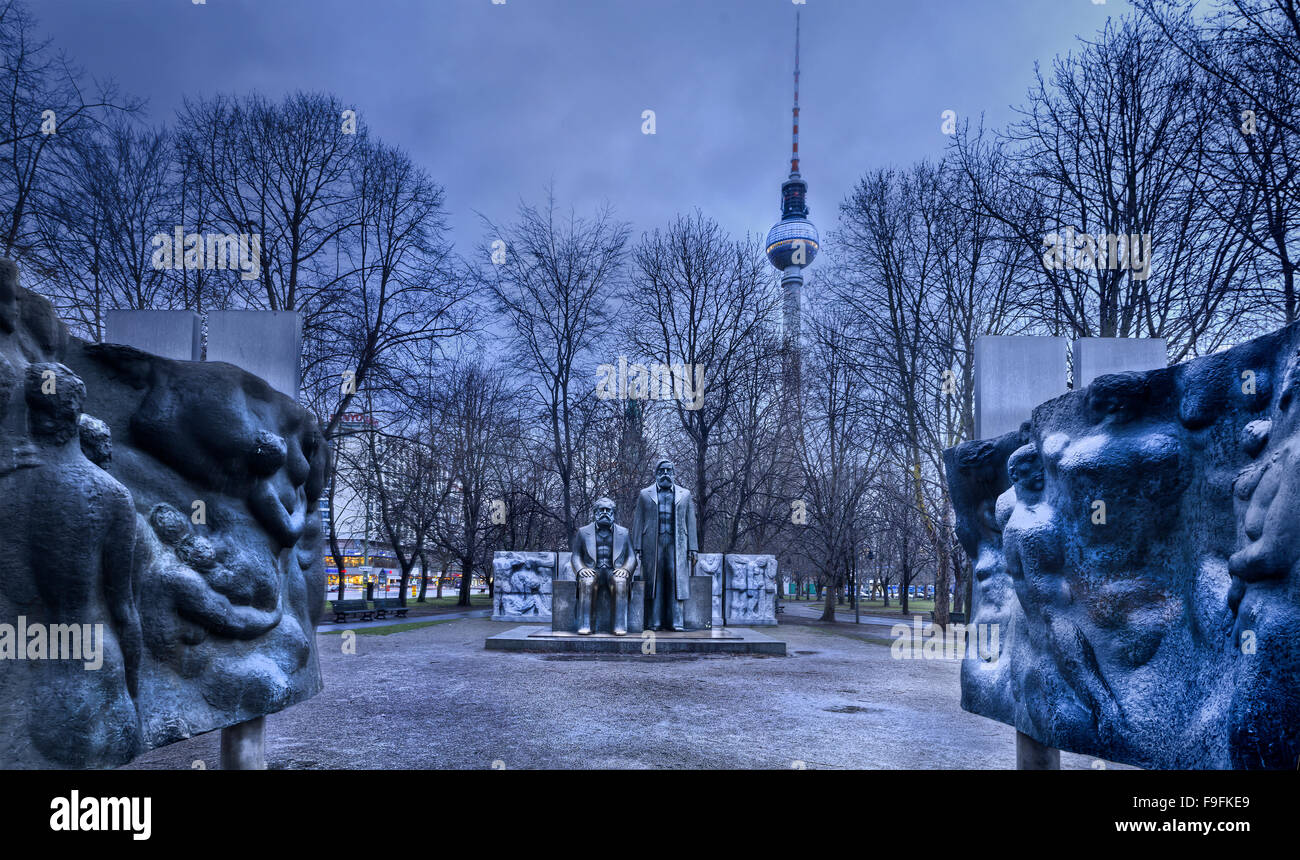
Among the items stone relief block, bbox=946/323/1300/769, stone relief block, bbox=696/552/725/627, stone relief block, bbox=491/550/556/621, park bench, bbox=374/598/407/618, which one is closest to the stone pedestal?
stone relief block, bbox=946/323/1300/769

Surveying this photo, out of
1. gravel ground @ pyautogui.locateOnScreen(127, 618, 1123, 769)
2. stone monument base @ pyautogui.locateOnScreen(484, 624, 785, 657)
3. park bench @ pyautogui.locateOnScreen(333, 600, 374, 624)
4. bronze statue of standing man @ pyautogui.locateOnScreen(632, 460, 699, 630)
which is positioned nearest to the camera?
gravel ground @ pyautogui.locateOnScreen(127, 618, 1123, 769)

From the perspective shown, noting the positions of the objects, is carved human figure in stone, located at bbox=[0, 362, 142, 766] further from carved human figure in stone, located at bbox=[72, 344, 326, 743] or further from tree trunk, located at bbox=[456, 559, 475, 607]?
tree trunk, located at bbox=[456, 559, 475, 607]

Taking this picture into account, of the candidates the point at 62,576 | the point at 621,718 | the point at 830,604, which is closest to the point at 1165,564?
the point at 621,718

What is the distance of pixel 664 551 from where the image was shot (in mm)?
14016

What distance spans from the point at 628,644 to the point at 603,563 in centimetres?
184

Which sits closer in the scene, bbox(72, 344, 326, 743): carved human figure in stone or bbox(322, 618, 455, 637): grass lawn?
bbox(72, 344, 326, 743): carved human figure in stone

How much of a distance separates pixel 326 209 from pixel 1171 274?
1748cm

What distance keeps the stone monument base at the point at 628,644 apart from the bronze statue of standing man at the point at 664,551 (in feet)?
2.67

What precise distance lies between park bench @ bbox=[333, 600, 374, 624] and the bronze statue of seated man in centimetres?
898

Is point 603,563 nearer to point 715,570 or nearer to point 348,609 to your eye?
point 715,570

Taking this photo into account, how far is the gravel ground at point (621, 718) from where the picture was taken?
212 inches

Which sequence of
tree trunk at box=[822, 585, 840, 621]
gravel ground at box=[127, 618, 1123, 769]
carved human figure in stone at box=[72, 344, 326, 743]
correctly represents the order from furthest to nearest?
tree trunk at box=[822, 585, 840, 621] < gravel ground at box=[127, 618, 1123, 769] < carved human figure in stone at box=[72, 344, 326, 743]

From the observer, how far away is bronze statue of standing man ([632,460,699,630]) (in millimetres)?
13898
